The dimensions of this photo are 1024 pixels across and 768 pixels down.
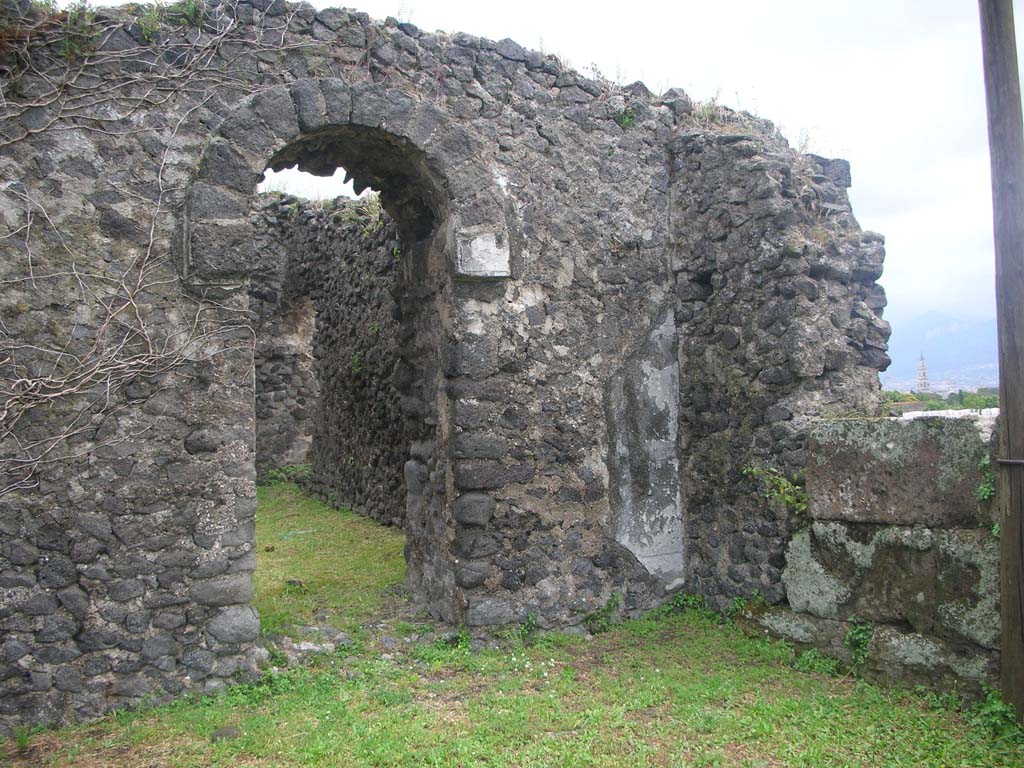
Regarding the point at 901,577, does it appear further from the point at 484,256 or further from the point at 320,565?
the point at 320,565

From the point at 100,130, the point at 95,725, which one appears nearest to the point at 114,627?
the point at 95,725

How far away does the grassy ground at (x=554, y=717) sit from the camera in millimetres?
3814

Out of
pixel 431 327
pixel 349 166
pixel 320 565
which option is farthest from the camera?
pixel 320 565

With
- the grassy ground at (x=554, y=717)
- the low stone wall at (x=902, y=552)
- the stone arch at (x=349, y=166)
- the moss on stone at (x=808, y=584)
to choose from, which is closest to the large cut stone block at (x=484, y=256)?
the stone arch at (x=349, y=166)

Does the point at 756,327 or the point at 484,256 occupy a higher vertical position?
the point at 484,256

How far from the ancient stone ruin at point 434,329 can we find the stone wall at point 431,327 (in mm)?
18

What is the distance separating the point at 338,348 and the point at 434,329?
542cm

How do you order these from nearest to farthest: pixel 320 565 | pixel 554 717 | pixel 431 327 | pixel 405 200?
pixel 554 717 → pixel 431 327 → pixel 405 200 → pixel 320 565

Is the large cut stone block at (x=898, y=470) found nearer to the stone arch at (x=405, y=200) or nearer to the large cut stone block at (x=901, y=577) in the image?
the large cut stone block at (x=901, y=577)

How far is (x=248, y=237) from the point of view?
480 centimetres

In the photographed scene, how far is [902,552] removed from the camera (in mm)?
4520

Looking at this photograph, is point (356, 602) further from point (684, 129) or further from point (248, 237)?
point (684, 129)

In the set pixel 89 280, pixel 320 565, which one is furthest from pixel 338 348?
pixel 89 280

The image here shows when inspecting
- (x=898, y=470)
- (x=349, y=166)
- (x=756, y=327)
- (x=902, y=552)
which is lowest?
(x=902, y=552)
